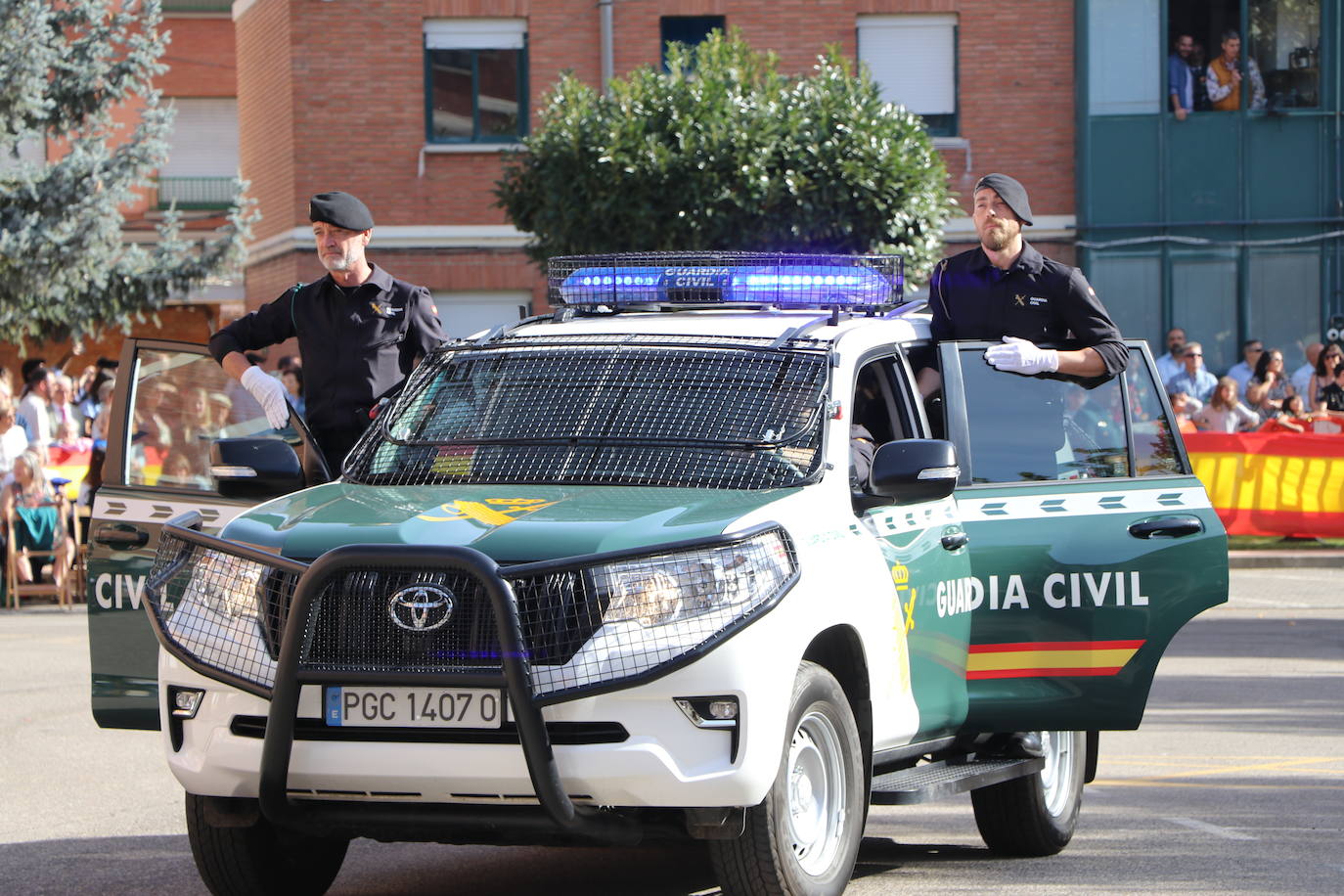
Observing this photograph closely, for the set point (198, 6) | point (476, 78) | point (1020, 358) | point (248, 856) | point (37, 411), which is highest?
point (198, 6)

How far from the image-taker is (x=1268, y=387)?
22.0 metres

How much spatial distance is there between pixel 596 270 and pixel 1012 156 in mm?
Answer: 21507

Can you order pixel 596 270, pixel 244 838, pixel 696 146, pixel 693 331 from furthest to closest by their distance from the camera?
pixel 696 146, pixel 596 270, pixel 693 331, pixel 244 838

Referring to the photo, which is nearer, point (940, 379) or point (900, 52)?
point (940, 379)

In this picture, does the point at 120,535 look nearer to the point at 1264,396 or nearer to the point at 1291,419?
the point at 1291,419

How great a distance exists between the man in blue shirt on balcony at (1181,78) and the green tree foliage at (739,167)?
692 cm

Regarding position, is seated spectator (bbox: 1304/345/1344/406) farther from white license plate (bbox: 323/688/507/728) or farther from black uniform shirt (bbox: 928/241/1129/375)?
white license plate (bbox: 323/688/507/728)

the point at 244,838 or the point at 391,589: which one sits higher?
the point at 391,589

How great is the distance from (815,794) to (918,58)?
23.5 m

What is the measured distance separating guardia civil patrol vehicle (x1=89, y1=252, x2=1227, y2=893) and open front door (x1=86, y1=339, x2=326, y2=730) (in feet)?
0.05

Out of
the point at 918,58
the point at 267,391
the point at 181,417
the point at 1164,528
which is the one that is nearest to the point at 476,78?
the point at 918,58

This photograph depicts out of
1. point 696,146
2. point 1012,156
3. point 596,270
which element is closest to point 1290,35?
point 1012,156

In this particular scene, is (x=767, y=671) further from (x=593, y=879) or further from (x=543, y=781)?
(x=593, y=879)

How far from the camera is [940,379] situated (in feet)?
23.4
